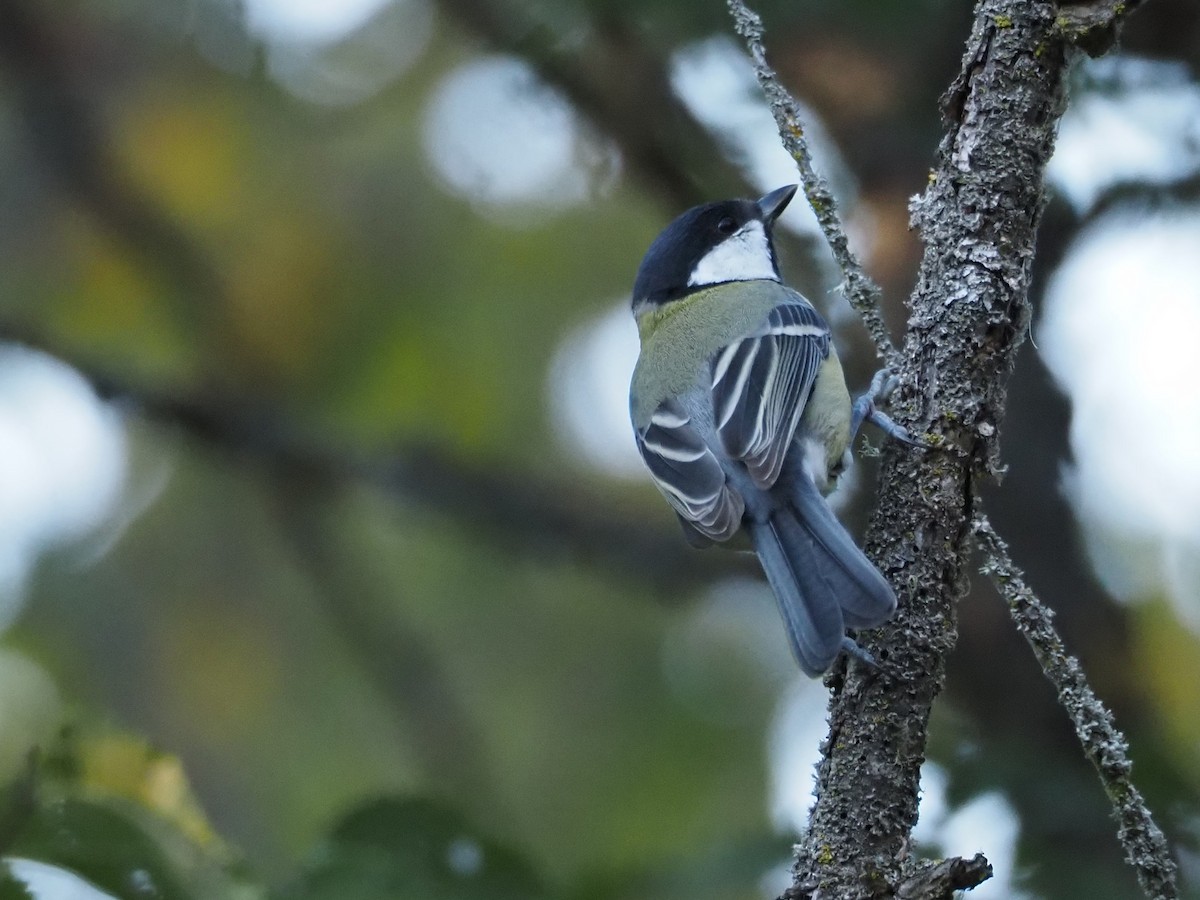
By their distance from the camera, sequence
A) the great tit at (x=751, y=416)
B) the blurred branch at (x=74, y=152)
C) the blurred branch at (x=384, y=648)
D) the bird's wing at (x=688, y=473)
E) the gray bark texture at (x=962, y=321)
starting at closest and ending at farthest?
the gray bark texture at (x=962, y=321)
the great tit at (x=751, y=416)
the bird's wing at (x=688, y=473)
the blurred branch at (x=384, y=648)
the blurred branch at (x=74, y=152)

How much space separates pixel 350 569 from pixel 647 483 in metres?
1.43

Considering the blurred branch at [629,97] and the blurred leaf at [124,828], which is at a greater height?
the blurred branch at [629,97]

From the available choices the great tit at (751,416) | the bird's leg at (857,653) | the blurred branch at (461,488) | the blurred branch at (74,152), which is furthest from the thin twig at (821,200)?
the blurred branch at (74,152)

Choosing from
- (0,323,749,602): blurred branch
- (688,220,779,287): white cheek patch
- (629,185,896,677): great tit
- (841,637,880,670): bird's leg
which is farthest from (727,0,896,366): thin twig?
(0,323,749,602): blurred branch

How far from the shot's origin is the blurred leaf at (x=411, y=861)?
2.30m

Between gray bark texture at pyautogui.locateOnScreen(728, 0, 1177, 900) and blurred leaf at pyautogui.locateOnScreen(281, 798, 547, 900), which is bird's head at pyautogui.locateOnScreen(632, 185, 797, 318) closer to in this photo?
gray bark texture at pyautogui.locateOnScreen(728, 0, 1177, 900)

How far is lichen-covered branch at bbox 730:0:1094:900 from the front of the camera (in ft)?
6.66

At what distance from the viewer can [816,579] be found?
2.39 m

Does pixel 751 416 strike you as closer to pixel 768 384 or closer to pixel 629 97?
pixel 768 384

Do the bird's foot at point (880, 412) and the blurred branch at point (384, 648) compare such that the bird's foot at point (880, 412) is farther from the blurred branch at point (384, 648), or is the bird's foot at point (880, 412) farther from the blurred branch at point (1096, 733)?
the blurred branch at point (384, 648)

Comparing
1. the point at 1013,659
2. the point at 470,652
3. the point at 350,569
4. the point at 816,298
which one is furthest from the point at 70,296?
the point at 1013,659

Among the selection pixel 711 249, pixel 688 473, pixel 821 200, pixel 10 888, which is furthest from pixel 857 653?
pixel 711 249

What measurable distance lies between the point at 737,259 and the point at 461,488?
1.20 meters

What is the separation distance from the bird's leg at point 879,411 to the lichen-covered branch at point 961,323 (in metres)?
0.02
